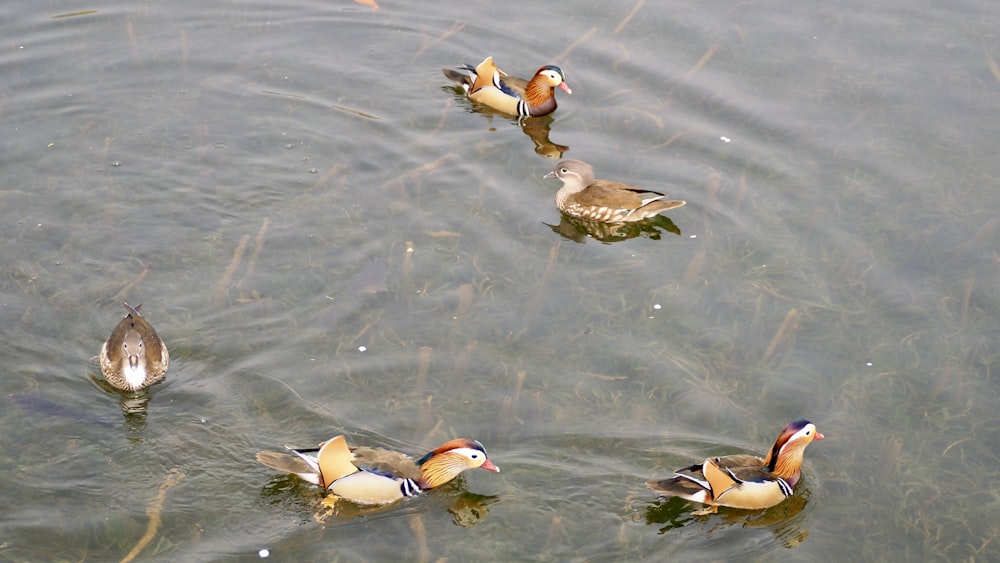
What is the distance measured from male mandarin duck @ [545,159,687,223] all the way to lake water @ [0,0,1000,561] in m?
0.21

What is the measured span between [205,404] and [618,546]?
10.1ft

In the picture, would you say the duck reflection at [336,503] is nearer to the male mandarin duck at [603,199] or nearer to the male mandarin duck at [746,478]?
→ the male mandarin duck at [746,478]

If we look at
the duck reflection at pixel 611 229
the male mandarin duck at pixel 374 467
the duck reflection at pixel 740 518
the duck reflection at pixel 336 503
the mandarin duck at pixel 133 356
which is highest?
the mandarin duck at pixel 133 356

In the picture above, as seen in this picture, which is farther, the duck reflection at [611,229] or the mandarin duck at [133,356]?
the duck reflection at [611,229]

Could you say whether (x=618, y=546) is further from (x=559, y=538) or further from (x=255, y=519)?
(x=255, y=519)

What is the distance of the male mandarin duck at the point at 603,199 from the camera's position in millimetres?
10547

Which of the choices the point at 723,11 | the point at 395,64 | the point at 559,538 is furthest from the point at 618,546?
the point at 723,11

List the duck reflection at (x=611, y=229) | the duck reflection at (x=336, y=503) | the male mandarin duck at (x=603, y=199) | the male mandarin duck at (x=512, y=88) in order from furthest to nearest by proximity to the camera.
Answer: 1. the male mandarin duck at (x=512, y=88)
2. the duck reflection at (x=611, y=229)
3. the male mandarin duck at (x=603, y=199)
4. the duck reflection at (x=336, y=503)

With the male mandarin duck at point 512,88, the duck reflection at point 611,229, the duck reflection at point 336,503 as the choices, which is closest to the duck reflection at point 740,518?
the duck reflection at point 336,503

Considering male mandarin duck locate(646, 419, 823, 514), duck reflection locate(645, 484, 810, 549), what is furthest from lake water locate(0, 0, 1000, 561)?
male mandarin duck locate(646, 419, 823, 514)

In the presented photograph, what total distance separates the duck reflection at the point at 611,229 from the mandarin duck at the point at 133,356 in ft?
12.4

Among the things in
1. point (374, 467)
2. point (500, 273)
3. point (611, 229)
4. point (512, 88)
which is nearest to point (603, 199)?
point (611, 229)

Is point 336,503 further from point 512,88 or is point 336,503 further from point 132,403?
point 512,88

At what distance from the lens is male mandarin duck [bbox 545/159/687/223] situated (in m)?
10.5
